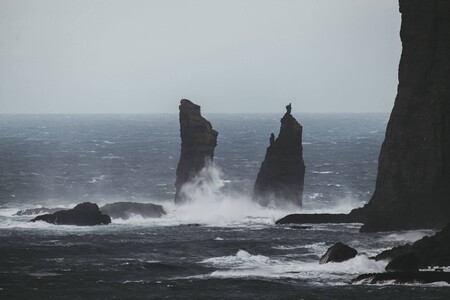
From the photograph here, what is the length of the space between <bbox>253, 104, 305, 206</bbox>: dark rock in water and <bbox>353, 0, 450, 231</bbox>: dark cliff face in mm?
22106

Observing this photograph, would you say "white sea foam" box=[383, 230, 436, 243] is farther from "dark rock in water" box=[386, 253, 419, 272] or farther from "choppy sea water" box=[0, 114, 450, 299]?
"dark rock in water" box=[386, 253, 419, 272]

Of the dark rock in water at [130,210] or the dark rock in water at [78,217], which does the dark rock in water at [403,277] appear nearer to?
the dark rock in water at [78,217]

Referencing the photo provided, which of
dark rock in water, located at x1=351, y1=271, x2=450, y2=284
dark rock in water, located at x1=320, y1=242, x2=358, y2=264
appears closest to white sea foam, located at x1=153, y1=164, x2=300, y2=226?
dark rock in water, located at x1=320, y1=242, x2=358, y2=264

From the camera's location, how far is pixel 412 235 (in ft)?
316

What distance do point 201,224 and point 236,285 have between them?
38609 millimetres

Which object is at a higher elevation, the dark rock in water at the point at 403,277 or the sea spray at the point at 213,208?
the dark rock in water at the point at 403,277

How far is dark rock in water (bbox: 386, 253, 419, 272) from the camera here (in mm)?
77750

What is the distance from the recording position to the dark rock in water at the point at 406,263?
7775 centimetres

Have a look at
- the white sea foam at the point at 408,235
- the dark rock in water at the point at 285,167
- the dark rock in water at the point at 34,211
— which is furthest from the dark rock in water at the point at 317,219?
the dark rock in water at the point at 34,211

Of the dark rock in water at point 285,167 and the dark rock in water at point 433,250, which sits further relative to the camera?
the dark rock in water at point 285,167

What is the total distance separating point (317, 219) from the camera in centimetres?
11281

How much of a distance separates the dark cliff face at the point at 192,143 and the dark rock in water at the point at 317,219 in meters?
20.1

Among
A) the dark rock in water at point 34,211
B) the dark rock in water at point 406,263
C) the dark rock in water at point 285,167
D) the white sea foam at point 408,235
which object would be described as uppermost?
the dark rock in water at point 285,167

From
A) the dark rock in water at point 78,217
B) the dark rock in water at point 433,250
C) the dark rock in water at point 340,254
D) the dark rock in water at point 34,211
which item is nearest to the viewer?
the dark rock in water at point 433,250
